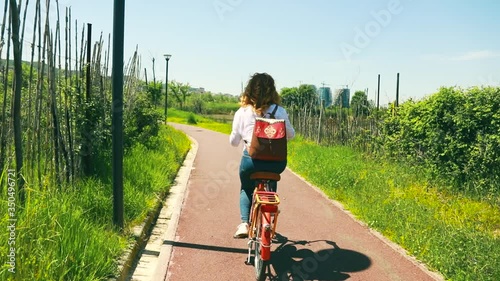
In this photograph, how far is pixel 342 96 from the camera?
16.0 metres

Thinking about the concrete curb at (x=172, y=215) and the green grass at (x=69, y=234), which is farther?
the concrete curb at (x=172, y=215)

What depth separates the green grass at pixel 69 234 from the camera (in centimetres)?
309

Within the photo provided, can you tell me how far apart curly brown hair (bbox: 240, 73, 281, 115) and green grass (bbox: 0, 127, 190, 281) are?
1889mm

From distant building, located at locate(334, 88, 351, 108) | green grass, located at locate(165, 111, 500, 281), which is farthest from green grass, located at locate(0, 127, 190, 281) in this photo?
distant building, located at locate(334, 88, 351, 108)

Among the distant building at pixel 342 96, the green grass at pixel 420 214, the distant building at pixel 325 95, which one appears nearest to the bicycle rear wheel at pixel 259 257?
the green grass at pixel 420 214

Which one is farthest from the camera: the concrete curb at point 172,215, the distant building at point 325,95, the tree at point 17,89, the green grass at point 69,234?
the distant building at point 325,95

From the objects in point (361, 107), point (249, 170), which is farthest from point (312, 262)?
point (361, 107)

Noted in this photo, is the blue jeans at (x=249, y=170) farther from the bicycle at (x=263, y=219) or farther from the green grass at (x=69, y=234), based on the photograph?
the green grass at (x=69, y=234)

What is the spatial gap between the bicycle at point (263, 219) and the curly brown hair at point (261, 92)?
660 millimetres

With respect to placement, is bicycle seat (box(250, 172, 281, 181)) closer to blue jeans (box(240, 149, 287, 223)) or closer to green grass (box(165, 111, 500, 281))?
blue jeans (box(240, 149, 287, 223))

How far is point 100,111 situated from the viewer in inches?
251

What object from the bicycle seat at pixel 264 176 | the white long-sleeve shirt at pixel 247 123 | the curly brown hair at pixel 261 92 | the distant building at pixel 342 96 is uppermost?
the distant building at pixel 342 96

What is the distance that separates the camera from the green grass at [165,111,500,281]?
4.27m

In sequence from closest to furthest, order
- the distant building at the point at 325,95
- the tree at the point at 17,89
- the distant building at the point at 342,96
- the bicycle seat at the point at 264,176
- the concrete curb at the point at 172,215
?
1. the tree at the point at 17,89
2. the bicycle seat at the point at 264,176
3. the concrete curb at the point at 172,215
4. the distant building at the point at 342,96
5. the distant building at the point at 325,95
